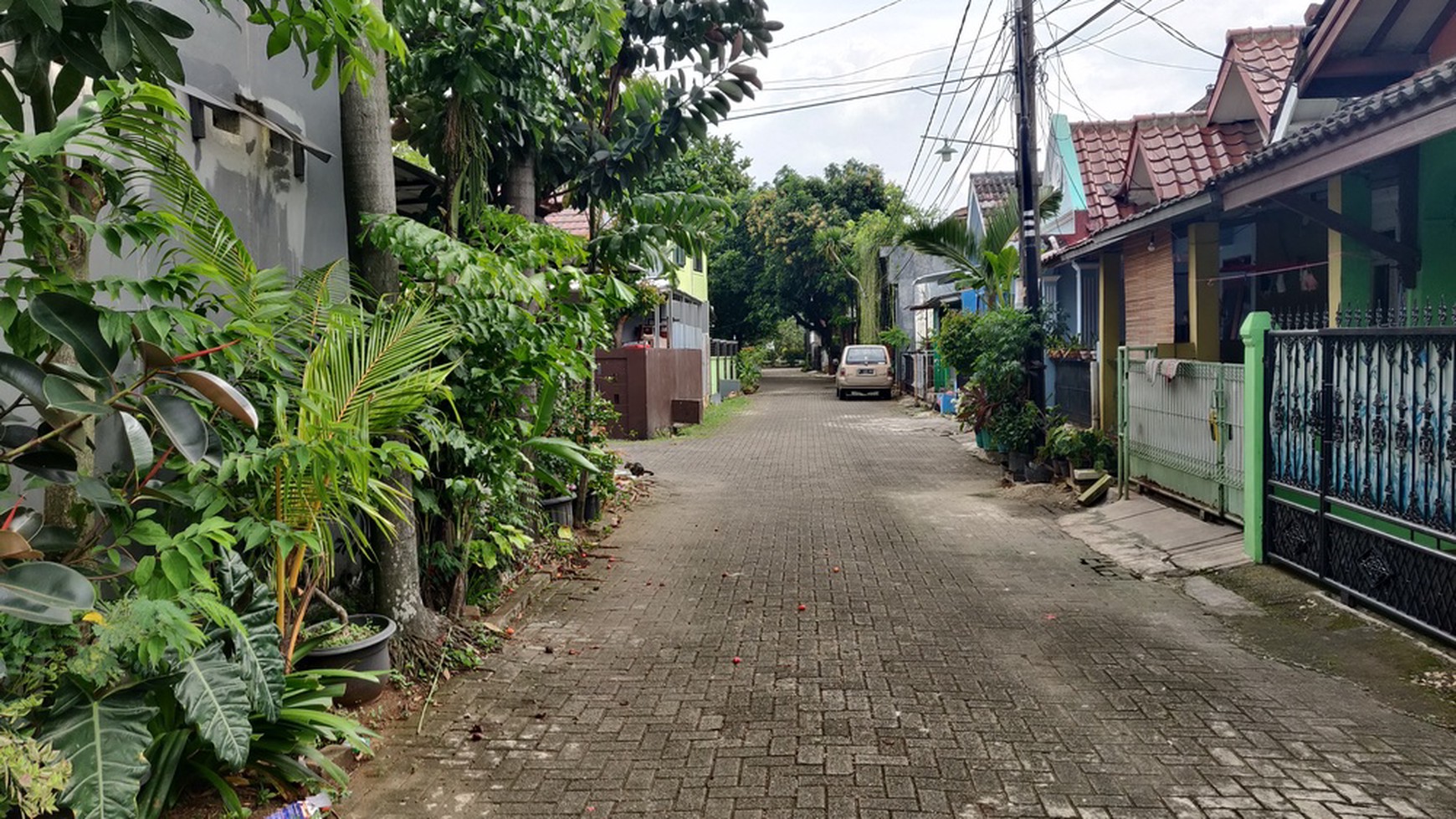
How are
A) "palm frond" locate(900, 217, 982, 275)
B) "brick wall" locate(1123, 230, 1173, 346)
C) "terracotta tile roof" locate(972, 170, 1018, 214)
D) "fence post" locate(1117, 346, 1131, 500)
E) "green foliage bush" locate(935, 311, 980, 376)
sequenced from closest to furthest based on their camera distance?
"fence post" locate(1117, 346, 1131, 500) < "brick wall" locate(1123, 230, 1173, 346) < "green foliage bush" locate(935, 311, 980, 376) < "palm frond" locate(900, 217, 982, 275) < "terracotta tile roof" locate(972, 170, 1018, 214)

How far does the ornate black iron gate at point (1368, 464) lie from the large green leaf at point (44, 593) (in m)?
6.20

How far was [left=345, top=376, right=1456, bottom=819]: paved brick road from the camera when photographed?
4086 mm

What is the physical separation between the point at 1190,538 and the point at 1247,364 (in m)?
1.66

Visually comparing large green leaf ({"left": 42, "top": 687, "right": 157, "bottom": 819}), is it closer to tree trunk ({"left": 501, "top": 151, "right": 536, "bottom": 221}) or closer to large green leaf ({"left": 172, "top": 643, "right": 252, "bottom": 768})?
large green leaf ({"left": 172, "top": 643, "right": 252, "bottom": 768})

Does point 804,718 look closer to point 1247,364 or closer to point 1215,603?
point 1215,603

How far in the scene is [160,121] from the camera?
3.15 m

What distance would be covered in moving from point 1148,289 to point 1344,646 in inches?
312

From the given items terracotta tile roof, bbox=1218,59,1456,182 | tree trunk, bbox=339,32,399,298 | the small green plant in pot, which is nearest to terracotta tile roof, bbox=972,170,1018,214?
the small green plant in pot

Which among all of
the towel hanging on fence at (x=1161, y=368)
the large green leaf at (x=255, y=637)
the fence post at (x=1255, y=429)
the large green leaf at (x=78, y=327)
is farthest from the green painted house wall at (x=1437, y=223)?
the large green leaf at (x=78, y=327)

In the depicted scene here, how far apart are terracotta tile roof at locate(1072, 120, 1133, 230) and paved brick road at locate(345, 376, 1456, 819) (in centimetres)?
898

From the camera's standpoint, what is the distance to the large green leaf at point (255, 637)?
362 cm

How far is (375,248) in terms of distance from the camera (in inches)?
221

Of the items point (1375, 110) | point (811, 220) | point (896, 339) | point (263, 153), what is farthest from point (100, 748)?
point (811, 220)

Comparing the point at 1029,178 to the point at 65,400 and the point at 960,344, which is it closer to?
the point at 960,344
